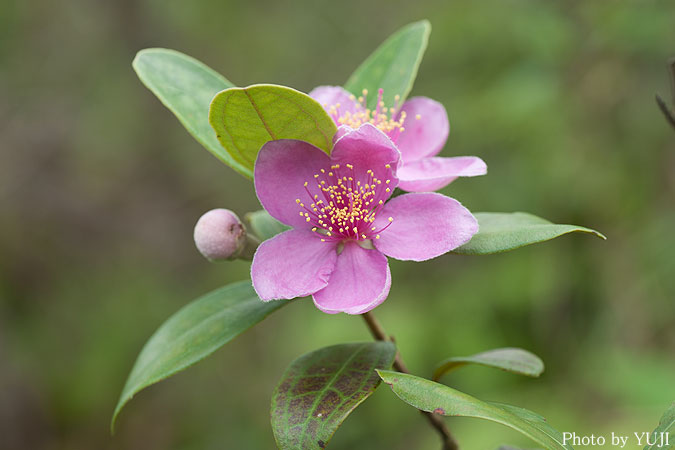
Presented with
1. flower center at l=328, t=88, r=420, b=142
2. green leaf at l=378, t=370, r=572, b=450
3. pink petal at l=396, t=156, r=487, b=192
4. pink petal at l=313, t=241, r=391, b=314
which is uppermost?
flower center at l=328, t=88, r=420, b=142

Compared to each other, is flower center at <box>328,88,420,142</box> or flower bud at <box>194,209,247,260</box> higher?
flower center at <box>328,88,420,142</box>

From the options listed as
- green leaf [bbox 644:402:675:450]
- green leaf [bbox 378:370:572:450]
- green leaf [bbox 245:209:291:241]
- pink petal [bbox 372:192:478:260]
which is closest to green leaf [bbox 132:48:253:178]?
green leaf [bbox 245:209:291:241]

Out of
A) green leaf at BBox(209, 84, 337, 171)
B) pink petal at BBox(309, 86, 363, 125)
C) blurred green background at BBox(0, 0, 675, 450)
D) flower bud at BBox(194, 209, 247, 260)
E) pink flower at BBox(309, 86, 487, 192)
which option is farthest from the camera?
blurred green background at BBox(0, 0, 675, 450)

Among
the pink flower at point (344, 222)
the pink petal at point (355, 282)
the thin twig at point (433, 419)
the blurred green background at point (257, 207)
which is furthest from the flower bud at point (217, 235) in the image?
the blurred green background at point (257, 207)

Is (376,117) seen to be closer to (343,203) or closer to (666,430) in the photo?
(343,203)

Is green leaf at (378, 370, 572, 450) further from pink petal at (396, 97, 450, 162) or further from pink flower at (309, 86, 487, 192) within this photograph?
pink petal at (396, 97, 450, 162)

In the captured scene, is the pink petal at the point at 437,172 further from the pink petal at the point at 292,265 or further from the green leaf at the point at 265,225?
the green leaf at the point at 265,225
